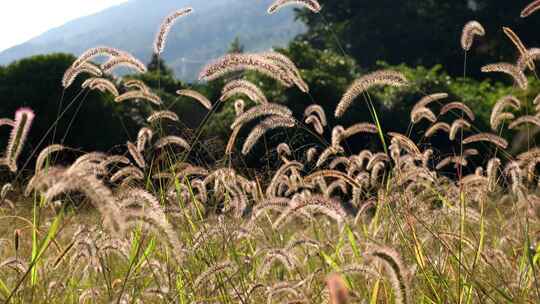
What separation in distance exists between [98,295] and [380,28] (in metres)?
31.7

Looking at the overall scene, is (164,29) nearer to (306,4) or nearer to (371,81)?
(306,4)

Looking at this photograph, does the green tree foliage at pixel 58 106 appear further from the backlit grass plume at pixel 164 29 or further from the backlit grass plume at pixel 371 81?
Result: the backlit grass plume at pixel 371 81

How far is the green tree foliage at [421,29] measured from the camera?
98.1ft

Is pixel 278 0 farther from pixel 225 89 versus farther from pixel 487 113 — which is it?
pixel 487 113

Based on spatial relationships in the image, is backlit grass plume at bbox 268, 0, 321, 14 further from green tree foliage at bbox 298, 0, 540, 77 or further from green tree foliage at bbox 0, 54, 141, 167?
green tree foliage at bbox 298, 0, 540, 77

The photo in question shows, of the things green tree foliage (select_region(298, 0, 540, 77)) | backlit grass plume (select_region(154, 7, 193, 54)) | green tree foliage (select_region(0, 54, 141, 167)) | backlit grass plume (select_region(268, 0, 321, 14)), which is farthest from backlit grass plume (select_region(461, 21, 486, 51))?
green tree foliage (select_region(298, 0, 540, 77))

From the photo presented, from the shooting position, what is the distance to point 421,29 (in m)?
31.7

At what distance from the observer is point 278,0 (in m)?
3.56

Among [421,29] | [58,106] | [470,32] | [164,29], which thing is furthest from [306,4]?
[421,29]

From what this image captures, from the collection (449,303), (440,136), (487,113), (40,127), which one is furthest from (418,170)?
(487,113)

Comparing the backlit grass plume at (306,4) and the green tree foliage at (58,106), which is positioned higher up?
the backlit grass plume at (306,4)

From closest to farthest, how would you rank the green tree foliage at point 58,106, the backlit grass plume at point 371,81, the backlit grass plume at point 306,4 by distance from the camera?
the backlit grass plume at point 371,81 < the backlit grass plume at point 306,4 < the green tree foliage at point 58,106

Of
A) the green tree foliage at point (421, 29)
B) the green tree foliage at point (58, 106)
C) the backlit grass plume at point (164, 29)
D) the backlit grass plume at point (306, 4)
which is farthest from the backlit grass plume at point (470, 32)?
the green tree foliage at point (421, 29)

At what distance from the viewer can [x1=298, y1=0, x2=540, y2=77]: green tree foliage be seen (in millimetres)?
29906
